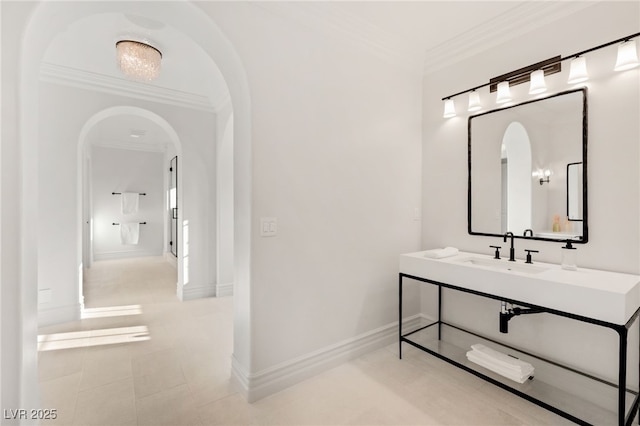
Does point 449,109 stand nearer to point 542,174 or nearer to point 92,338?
point 542,174

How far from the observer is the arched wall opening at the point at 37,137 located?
1316 millimetres

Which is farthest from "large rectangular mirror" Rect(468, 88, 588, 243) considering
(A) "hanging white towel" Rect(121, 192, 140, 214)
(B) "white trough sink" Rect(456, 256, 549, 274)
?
(A) "hanging white towel" Rect(121, 192, 140, 214)

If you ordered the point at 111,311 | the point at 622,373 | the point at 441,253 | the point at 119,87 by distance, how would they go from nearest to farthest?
the point at 622,373 → the point at 441,253 → the point at 119,87 → the point at 111,311

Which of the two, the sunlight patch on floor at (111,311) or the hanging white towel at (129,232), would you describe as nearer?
the sunlight patch on floor at (111,311)

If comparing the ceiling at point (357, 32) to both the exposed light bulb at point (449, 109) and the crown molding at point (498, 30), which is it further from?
the exposed light bulb at point (449, 109)

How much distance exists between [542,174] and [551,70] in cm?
68

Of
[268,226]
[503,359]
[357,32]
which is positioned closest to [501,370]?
[503,359]

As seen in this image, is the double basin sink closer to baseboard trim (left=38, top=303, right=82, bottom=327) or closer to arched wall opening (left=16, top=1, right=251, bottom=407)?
arched wall opening (left=16, top=1, right=251, bottom=407)

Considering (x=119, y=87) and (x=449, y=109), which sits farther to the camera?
(x=119, y=87)

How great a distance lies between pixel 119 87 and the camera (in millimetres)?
3205

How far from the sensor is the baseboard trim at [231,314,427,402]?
1.85 metres

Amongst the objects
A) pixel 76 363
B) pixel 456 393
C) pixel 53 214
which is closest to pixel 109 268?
pixel 53 214

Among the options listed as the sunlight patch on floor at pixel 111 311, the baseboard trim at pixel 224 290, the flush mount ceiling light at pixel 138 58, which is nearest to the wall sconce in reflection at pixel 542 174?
the flush mount ceiling light at pixel 138 58

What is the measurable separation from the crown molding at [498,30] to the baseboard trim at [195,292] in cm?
349
